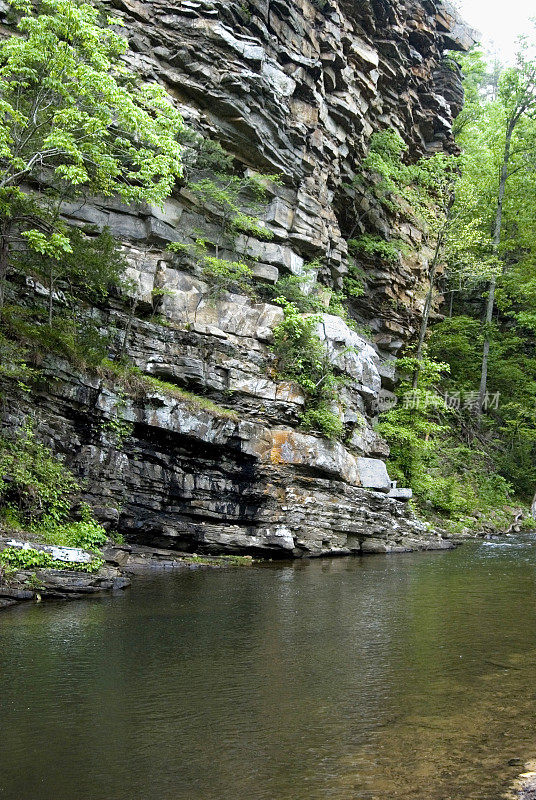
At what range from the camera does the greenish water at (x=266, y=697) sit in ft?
13.6

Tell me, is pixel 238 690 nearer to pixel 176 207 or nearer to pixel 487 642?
pixel 487 642

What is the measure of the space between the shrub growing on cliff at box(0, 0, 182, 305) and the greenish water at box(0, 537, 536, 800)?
8302 millimetres

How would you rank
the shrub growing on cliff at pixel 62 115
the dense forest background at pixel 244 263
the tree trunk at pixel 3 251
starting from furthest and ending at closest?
1. the tree trunk at pixel 3 251
2. the dense forest background at pixel 244 263
3. the shrub growing on cliff at pixel 62 115

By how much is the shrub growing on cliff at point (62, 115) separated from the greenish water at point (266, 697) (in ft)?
27.2

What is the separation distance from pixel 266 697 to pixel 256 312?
50.9 ft

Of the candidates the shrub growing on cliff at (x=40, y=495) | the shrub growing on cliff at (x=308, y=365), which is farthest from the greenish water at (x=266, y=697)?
the shrub growing on cliff at (x=308, y=365)

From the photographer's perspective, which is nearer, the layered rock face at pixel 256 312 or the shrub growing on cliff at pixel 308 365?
the layered rock face at pixel 256 312

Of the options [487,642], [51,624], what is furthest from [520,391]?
[51,624]

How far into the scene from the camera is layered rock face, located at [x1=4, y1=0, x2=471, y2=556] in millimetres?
15516

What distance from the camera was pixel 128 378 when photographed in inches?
619

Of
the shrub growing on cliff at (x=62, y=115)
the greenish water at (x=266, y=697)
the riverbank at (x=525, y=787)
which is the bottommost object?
the greenish water at (x=266, y=697)

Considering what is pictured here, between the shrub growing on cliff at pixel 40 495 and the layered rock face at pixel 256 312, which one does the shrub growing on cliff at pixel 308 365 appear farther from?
the shrub growing on cliff at pixel 40 495

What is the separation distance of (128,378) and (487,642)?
11.2m

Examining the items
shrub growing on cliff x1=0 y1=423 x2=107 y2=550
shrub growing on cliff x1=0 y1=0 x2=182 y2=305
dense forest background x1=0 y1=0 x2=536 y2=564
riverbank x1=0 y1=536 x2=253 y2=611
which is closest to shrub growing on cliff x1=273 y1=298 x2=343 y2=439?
dense forest background x1=0 y1=0 x2=536 y2=564
